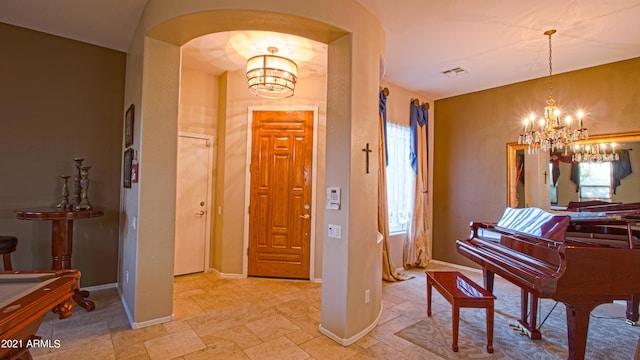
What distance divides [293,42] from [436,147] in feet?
11.3

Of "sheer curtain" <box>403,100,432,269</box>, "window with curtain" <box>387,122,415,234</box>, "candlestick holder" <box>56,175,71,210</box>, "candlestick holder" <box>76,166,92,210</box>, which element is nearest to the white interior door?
"candlestick holder" <box>76,166,92,210</box>

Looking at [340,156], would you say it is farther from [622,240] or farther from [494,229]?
[622,240]

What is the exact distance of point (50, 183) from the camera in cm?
361

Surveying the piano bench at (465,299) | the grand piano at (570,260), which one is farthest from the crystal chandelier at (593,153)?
the piano bench at (465,299)

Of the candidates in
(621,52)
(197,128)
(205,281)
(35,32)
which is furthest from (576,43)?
(35,32)

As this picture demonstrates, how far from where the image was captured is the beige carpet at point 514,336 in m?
2.55

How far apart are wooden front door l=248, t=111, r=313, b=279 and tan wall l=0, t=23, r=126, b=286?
1.76 metres

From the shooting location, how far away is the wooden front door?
4.46 m

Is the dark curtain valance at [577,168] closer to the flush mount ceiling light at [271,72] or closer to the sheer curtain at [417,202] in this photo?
the sheer curtain at [417,202]

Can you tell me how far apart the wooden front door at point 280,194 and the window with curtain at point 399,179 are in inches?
55.3

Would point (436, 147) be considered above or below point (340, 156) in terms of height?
above

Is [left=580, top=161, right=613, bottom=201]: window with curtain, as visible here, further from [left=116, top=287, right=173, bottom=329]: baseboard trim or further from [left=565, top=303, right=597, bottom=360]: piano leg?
[left=116, top=287, right=173, bottom=329]: baseboard trim

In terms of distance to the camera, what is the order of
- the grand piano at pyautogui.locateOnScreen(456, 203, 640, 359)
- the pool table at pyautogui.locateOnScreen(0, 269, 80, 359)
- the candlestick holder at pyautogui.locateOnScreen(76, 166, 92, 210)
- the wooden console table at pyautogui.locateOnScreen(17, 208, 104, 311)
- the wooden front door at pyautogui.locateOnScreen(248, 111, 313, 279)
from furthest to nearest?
the wooden front door at pyautogui.locateOnScreen(248, 111, 313, 279)
the candlestick holder at pyautogui.locateOnScreen(76, 166, 92, 210)
the wooden console table at pyautogui.locateOnScreen(17, 208, 104, 311)
the grand piano at pyautogui.locateOnScreen(456, 203, 640, 359)
the pool table at pyautogui.locateOnScreen(0, 269, 80, 359)

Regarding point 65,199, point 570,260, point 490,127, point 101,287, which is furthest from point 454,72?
point 101,287
